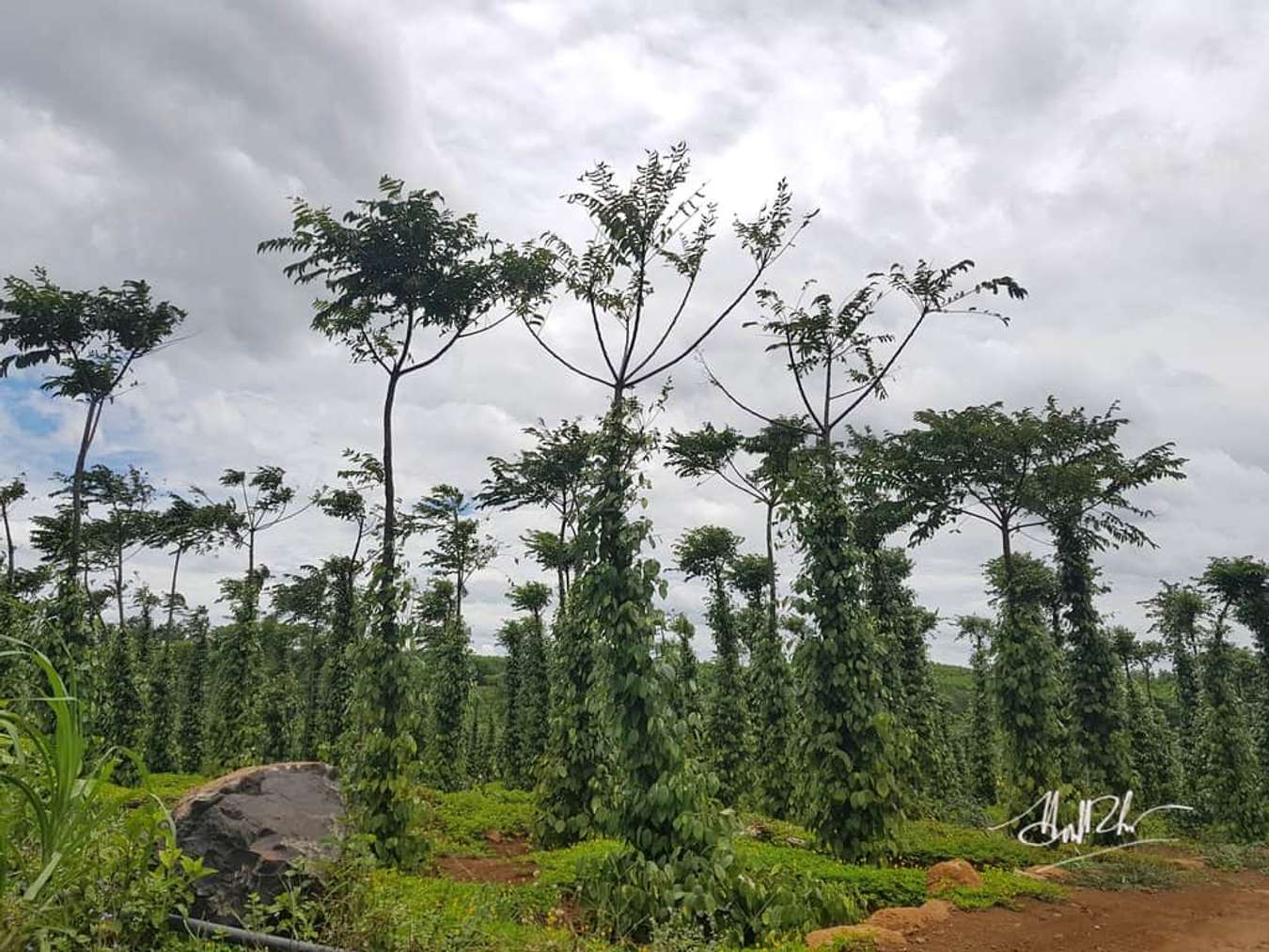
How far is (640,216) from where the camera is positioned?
1092 cm

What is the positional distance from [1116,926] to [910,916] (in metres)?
2.44

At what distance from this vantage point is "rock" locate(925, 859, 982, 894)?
360 inches

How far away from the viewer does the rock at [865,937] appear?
666 centimetres

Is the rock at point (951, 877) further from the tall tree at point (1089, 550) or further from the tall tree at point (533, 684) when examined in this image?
the tall tree at point (533, 684)

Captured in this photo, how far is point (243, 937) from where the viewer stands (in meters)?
4.51

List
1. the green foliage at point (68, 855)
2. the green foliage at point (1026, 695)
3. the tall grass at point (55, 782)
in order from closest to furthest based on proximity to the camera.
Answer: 1. the tall grass at point (55, 782)
2. the green foliage at point (68, 855)
3. the green foliage at point (1026, 695)

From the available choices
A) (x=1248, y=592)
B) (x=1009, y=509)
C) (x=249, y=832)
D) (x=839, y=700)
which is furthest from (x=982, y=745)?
(x=249, y=832)

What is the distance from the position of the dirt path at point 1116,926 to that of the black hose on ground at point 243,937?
5430 millimetres

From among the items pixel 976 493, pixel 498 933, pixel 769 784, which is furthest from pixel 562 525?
pixel 498 933

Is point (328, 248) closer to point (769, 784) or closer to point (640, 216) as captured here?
point (640, 216)

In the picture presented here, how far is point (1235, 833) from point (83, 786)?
26.8m

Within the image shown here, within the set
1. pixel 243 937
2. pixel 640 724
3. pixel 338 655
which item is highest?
pixel 338 655
